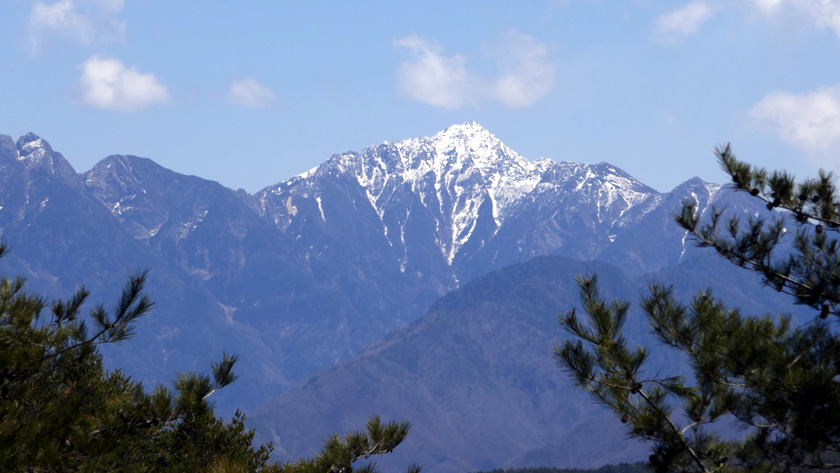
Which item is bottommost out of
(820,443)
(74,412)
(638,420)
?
(820,443)

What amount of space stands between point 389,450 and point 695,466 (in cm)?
646

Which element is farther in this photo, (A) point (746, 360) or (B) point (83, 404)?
(A) point (746, 360)

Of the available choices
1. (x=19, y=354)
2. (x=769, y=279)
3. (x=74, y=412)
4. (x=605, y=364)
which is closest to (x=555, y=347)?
(x=605, y=364)

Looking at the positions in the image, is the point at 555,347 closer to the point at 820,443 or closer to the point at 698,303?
the point at 698,303

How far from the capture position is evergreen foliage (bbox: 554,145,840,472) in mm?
17656

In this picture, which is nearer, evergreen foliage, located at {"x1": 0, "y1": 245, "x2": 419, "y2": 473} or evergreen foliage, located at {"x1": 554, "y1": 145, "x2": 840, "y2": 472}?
evergreen foliage, located at {"x1": 0, "y1": 245, "x2": 419, "y2": 473}

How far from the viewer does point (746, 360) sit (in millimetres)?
18141

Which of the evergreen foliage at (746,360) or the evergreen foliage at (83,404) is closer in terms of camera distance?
the evergreen foliage at (83,404)

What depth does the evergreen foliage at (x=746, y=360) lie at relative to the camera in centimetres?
1766

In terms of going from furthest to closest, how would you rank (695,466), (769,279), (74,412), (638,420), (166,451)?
(166,451)
(769,279)
(695,466)
(638,420)
(74,412)

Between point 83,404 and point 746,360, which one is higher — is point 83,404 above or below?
above

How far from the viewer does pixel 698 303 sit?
20.4m

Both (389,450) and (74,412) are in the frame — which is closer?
(74,412)

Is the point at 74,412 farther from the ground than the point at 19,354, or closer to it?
closer to it
